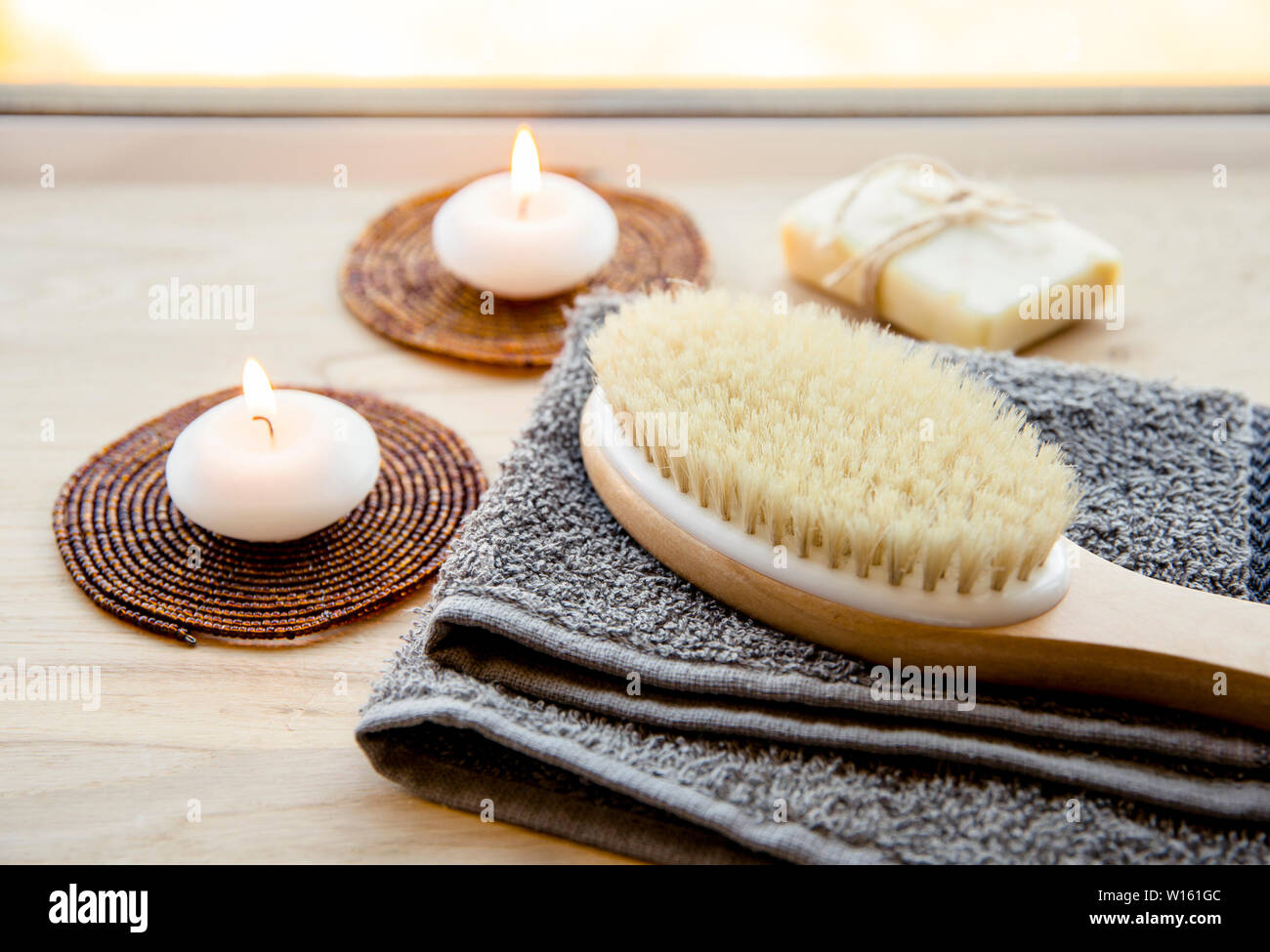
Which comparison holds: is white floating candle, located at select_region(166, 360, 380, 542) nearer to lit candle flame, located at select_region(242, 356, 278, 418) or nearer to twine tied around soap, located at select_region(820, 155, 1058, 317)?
lit candle flame, located at select_region(242, 356, 278, 418)

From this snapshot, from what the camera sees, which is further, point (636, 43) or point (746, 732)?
point (636, 43)

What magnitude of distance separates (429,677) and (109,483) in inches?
10.0

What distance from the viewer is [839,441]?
465 mm

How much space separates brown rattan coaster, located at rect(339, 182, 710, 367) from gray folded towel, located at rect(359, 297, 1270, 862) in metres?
0.21

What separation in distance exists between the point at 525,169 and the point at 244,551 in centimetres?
30

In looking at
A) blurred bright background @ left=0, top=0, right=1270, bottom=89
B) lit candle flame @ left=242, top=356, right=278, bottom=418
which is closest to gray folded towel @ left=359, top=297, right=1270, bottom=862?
lit candle flame @ left=242, top=356, right=278, bottom=418

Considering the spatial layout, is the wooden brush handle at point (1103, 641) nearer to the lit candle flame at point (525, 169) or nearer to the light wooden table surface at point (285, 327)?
the light wooden table surface at point (285, 327)

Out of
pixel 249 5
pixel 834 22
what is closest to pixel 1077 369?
pixel 834 22

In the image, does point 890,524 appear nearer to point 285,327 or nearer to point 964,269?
point 964,269

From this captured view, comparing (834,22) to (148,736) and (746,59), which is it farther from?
(148,736)

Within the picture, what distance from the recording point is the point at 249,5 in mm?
907

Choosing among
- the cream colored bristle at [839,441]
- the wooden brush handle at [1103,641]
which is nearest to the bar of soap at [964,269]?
the cream colored bristle at [839,441]

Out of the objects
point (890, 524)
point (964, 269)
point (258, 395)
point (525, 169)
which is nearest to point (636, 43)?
point (525, 169)

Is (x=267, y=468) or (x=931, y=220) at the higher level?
(x=931, y=220)
